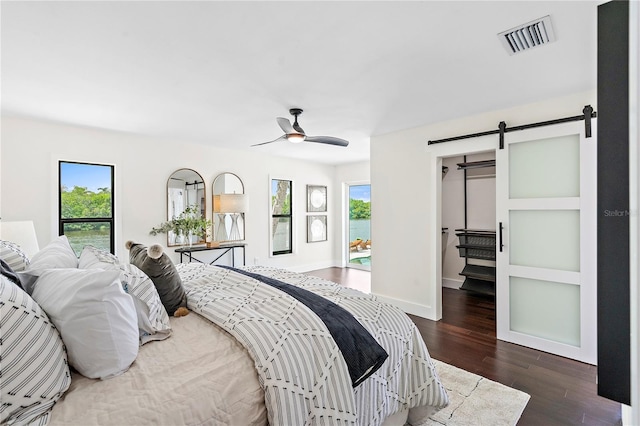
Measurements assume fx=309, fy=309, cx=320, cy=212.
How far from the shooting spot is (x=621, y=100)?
545 mm

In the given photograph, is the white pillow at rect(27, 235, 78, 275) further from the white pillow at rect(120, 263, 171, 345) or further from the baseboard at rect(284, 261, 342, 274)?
the baseboard at rect(284, 261, 342, 274)

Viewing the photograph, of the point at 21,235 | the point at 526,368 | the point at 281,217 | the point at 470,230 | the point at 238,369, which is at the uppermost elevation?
the point at 281,217

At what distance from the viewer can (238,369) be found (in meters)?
1.23

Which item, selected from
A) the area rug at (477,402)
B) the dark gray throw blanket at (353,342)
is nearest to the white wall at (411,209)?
the area rug at (477,402)

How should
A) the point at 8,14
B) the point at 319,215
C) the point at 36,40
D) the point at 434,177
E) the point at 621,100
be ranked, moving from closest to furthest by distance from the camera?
1. the point at 621,100
2. the point at 8,14
3. the point at 36,40
4. the point at 434,177
5. the point at 319,215

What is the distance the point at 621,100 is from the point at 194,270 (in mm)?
2558

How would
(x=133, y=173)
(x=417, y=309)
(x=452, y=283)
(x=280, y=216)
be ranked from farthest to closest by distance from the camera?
(x=280, y=216)
(x=452, y=283)
(x=133, y=173)
(x=417, y=309)

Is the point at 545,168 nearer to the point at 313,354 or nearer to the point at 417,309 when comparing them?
the point at 417,309

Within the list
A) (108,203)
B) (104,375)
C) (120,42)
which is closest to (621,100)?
(104,375)

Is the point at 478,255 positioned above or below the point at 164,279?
below

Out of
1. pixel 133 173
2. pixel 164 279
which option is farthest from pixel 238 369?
pixel 133 173

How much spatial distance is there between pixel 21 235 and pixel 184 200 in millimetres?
2047

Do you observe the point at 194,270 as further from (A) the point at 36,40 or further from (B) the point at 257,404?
(A) the point at 36,40

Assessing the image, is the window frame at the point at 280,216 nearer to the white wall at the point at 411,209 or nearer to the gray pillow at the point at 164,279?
the white wall at the point at 411,209
